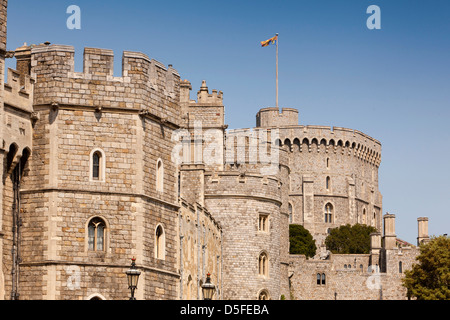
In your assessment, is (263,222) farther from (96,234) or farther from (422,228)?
(422,228)

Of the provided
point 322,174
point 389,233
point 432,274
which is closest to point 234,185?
point 432,274

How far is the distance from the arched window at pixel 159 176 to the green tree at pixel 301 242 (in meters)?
72.6

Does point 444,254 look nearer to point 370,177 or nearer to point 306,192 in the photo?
point 306,192

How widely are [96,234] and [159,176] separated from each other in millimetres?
3629

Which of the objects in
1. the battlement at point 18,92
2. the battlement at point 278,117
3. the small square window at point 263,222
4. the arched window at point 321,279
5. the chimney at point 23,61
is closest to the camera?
the battlement at point 18,92

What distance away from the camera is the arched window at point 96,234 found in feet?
118

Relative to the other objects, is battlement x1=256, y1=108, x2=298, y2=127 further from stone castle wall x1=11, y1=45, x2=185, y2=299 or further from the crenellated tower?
stone castle wall x1=11, y1=45, x2=185, y2=299

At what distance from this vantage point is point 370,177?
13225 cm

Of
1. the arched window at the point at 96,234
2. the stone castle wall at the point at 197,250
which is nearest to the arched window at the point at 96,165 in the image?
the arched window at the point at 96,234

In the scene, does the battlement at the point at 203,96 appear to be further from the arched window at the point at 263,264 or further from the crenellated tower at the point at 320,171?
the crenellated tower at the point at 320,171

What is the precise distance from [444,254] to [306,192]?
137ft

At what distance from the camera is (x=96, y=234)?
3603cm
